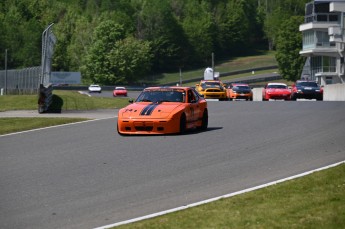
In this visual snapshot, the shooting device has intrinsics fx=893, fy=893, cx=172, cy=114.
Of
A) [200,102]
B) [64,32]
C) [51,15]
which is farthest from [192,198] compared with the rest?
[51,15]

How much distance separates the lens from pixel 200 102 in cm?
2253

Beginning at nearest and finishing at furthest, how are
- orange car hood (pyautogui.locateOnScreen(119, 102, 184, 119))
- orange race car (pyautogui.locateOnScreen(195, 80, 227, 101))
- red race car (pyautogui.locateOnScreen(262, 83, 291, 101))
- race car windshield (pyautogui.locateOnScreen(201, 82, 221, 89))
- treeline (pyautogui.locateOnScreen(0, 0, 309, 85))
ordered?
orange car hood (pyautogui.locateOnScreen(119, 102, 184, 119)), red race car (pyautogui.locateOnScreen(262, 83, 291, 101)), orange race car (pyautogui.locateOnScreen(195, 80, 227, 101)), race car windshield (pyautogui.locateOnScreen(201, 82, 221, 89)), treeline (pyautogui.locateOnScreen(0, 0, 309, 85))

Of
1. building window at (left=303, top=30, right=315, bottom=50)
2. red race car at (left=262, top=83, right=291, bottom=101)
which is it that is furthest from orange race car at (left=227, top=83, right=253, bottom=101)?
building window at (left=303, top=30, right=315, bottom=50)

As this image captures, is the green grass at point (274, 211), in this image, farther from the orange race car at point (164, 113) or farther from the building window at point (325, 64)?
the building window at point (325, 64)

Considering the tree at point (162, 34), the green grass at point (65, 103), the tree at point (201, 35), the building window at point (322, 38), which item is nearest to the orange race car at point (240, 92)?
the green grass at point (65, 103)

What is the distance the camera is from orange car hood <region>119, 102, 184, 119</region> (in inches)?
813

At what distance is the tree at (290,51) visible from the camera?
126m

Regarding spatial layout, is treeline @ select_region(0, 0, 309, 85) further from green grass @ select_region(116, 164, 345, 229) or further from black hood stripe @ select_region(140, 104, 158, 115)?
green grass @ select_region(116, 164, 345, 229)

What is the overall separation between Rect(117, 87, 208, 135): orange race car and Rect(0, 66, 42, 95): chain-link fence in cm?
2309

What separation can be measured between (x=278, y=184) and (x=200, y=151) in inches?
190

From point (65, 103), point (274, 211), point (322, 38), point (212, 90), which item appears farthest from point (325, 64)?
point (274, 211)

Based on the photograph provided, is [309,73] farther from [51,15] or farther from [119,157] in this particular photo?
[119,157]

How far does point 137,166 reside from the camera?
14.4 m

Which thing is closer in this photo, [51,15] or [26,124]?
[26,124]
